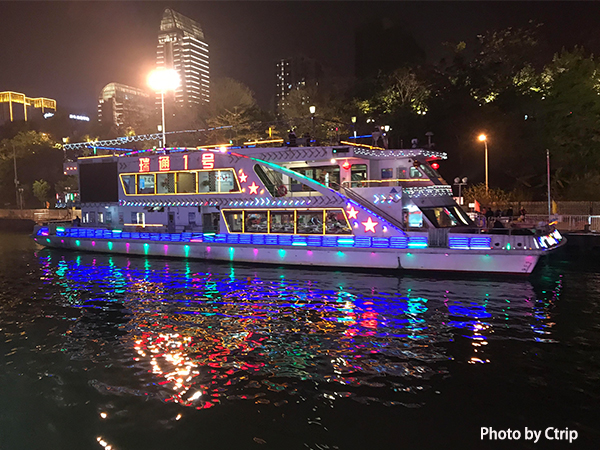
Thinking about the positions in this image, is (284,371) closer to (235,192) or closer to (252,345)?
(252,345)

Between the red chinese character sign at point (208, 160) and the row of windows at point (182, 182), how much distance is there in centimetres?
34

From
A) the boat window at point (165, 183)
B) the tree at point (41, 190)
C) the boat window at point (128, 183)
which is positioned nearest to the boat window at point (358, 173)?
the boat window at point (165, 183)

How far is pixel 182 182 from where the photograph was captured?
1008 inches

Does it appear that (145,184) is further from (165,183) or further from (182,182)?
(182,182)

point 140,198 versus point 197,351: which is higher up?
point 140,198

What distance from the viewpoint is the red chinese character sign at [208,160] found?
2400 cm

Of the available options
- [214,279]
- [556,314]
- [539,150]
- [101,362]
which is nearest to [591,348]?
[556,314]

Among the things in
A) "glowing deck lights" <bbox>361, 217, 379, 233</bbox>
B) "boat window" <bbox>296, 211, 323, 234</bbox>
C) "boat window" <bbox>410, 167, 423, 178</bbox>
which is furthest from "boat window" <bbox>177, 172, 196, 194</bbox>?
"boat window" <bbox>410, 167, 423, 178</bbox>

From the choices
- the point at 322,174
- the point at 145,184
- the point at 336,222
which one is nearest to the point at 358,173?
the point at 322,174

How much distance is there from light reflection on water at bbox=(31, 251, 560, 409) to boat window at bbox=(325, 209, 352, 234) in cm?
237

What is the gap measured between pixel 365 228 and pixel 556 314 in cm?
876

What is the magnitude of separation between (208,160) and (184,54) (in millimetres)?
188142

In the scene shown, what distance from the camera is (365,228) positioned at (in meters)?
19.8

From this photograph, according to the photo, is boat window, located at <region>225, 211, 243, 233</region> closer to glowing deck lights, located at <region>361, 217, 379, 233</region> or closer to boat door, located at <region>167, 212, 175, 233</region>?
boat door, located at <region>167, 212, 175, 233</region>
